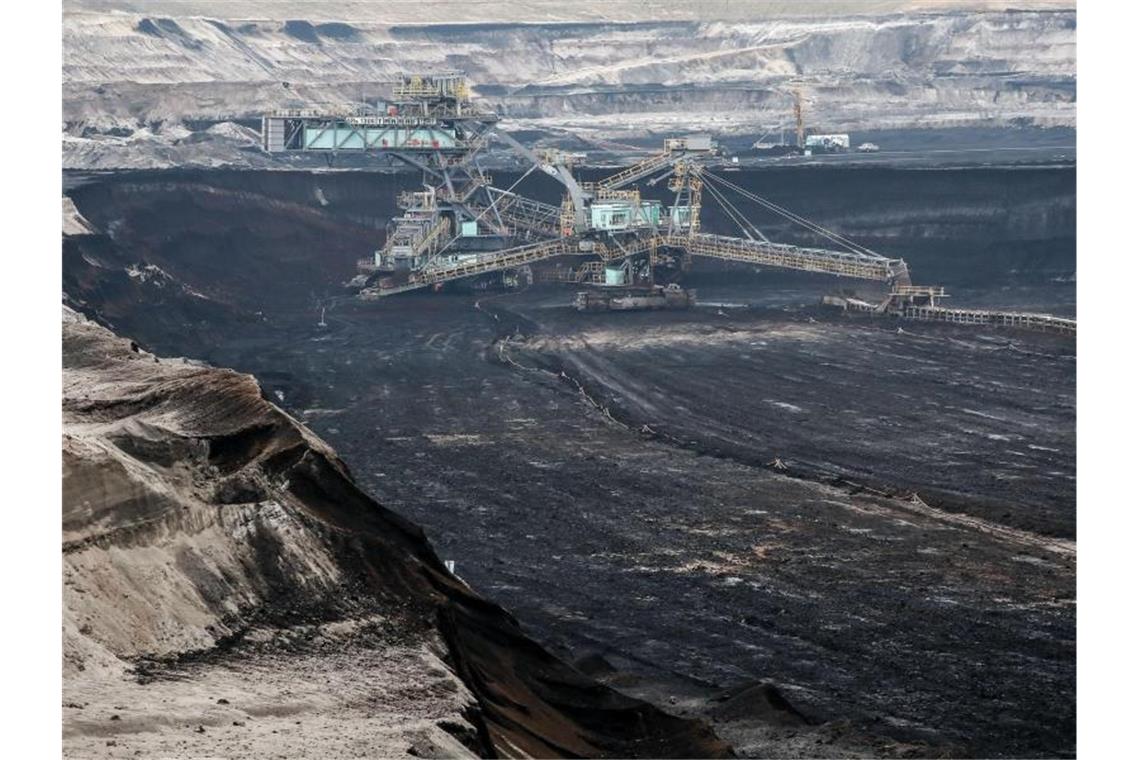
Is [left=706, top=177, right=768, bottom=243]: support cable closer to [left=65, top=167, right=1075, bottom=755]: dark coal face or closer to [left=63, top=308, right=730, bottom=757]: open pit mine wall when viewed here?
[left=65, top=167, right=1075, bottom=755]: dark coal face

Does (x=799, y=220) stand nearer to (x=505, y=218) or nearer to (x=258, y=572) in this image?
(x=505, y=218)

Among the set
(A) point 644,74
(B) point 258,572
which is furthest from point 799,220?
(A) point 644,74

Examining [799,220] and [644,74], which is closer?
[799,220]

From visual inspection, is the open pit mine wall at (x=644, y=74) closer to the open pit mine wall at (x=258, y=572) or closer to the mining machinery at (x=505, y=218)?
the mining machinery at (x=505, y=218)

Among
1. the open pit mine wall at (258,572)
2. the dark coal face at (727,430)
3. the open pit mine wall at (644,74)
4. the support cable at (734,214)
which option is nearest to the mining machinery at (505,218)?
the support cable at (734,214)

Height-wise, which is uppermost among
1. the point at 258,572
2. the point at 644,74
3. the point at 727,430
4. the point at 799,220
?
the point at 644,74

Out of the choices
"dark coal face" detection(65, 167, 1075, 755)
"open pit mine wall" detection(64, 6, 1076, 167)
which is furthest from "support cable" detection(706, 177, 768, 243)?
"open pit mine wall" detection(64, 6, 1076, 167)

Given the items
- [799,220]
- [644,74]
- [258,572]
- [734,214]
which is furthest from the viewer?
[644,74]
